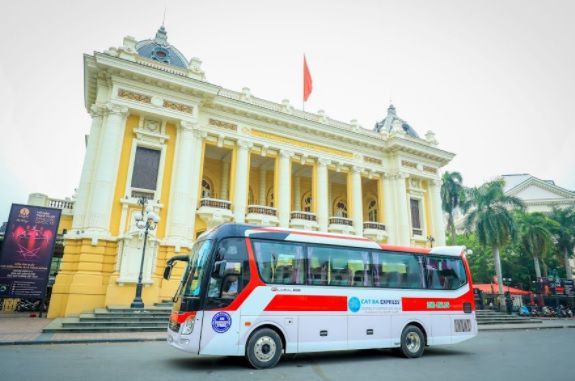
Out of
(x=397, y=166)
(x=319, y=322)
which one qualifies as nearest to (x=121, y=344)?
(x=319, y=322)

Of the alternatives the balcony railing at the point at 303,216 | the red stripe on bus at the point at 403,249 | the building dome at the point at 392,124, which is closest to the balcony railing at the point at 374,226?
the balcony railing at the point at 303,216

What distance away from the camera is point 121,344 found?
10180mm

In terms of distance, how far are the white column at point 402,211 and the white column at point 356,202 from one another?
10.5 ft

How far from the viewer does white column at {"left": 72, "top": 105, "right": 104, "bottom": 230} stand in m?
16.5

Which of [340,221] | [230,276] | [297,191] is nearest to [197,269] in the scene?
[230,276]

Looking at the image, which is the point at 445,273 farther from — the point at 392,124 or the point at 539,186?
the point at 539,186

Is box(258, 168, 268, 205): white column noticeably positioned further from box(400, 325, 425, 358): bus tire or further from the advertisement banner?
box(400, 325, 425, 358): bus tire

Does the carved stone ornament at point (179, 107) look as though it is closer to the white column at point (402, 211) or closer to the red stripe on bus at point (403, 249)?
the red stripe on bus at point (403, 249)

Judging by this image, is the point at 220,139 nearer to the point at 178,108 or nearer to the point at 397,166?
the point at 178,108

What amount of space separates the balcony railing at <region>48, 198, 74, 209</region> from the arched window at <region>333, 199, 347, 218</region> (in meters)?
18.6

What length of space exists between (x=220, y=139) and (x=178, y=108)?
301 cm

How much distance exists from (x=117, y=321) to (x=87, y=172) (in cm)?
796

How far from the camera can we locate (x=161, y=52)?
20.6m

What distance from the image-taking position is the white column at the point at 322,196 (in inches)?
892
